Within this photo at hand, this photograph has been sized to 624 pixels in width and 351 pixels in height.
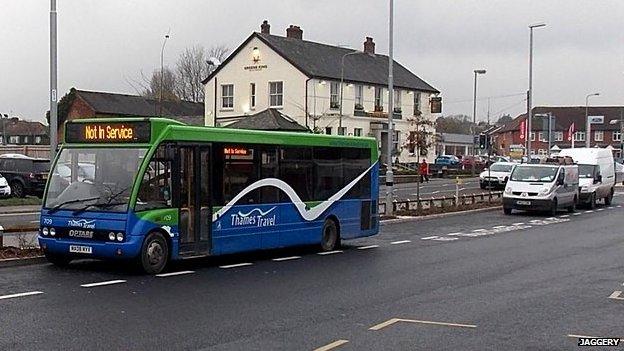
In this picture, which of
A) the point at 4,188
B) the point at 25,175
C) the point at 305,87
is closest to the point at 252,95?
the point at 305,87

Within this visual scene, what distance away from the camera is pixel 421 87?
7288 centimetres

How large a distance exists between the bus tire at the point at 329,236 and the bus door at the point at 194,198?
13.3ft

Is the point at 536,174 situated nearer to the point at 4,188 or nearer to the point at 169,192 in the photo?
the point at 4,188

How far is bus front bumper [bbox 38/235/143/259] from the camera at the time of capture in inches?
559

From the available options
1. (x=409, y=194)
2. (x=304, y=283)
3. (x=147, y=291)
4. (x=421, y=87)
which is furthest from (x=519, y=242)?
(x=421, y=87)

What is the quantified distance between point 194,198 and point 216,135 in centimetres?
127

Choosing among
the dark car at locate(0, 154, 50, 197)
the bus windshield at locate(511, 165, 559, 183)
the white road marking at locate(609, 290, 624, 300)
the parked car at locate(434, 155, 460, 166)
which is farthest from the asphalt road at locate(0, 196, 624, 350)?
the parked car at locate(434, 155, 460, 166)

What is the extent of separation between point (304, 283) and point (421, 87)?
60228 mm

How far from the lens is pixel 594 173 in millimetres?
40781

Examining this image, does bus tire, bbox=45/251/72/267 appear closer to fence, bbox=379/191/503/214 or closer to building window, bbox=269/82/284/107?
fence, bbox=379/191/503/214

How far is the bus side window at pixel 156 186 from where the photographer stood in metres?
14.5

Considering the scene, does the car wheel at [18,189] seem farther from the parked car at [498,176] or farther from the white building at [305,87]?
the white building at [305,87]

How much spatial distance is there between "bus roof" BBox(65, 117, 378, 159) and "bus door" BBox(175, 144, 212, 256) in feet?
0.79

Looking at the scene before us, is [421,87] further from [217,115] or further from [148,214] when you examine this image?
[148,214]
